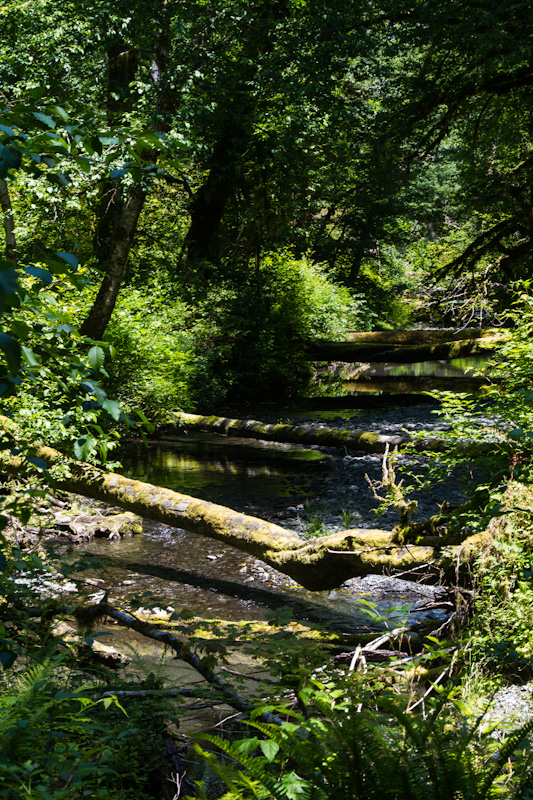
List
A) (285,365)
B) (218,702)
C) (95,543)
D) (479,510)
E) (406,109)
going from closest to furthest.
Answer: (218,702), (479,510), (95,543), (406,109), (285,365)

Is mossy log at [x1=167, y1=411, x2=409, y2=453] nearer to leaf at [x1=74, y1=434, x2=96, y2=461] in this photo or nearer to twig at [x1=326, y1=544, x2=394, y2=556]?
twig at [x1=326, y1=544, x2=394, y2=556]

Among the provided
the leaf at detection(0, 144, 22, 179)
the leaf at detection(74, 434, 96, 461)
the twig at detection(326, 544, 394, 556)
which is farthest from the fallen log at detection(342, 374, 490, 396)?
the leaf at detection(0, 144, 22, 179)

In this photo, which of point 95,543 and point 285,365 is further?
point 285,365

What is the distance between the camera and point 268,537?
19.5ft

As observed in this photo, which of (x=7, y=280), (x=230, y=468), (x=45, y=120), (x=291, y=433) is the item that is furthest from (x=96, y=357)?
(x=291, y=433)

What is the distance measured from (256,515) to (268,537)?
8.44ft

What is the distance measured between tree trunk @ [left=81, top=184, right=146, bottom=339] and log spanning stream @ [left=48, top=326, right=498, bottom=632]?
8.86 feet

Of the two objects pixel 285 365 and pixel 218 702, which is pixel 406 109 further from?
pixel 218 702

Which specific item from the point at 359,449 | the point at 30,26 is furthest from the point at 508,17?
the point at 30,26

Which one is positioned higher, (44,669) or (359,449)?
(44,669)

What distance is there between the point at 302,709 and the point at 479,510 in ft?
7.45

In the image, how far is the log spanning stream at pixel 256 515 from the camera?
586 centimetres

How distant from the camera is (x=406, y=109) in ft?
46.5

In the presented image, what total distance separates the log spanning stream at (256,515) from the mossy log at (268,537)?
0.39 metres
